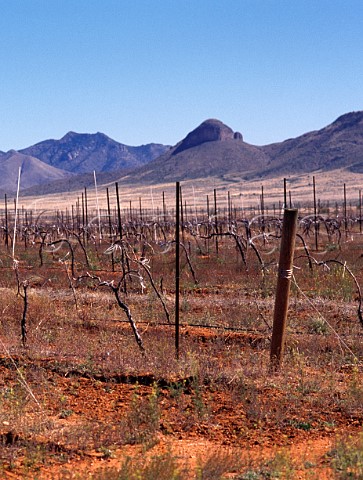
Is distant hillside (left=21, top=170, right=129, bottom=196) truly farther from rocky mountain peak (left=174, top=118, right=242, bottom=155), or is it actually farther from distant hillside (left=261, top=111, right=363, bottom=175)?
distant hillside (left=261, top=111, right=363, bottom=175)

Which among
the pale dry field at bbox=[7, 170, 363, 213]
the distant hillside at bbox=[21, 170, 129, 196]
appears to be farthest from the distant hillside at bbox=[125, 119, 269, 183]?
the pale dry field at bbox=[7, 170, 363, 213]

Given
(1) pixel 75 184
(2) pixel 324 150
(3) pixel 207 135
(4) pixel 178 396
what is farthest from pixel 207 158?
(4) pixel 178 396

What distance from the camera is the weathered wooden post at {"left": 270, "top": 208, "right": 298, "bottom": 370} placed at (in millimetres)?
8188

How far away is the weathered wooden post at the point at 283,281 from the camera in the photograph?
26.9 ft

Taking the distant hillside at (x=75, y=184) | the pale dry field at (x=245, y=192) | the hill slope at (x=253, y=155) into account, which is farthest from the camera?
the distant hillside at (x=75, y=184)

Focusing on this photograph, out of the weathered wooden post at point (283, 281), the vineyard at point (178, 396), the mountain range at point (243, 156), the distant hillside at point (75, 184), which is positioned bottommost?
the vineyard at point (178, 396)

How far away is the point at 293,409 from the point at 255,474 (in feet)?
5.74

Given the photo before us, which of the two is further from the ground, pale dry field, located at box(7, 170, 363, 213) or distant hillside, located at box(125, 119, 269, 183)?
distant hillside, located at box(125, 119, 269, 183)

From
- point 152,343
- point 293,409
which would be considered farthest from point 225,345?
point 293,409

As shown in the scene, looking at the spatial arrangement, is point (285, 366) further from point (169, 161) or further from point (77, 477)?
point (169, 161)

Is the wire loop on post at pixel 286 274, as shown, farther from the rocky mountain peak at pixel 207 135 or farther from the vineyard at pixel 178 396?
the rocky mountain peak at pixel 207 135

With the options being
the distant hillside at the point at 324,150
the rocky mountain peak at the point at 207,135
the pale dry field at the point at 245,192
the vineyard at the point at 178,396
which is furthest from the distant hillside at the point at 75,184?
the vineyard at the point at 178,396

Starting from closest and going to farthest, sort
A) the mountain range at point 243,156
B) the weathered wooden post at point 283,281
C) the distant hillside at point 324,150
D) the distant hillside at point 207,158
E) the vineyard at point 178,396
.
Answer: the vineyard at point 178,396 → the weathered wooden post at point 283,281 → the distant hillside at point 324,150 → the mountain range at point 243,156 → the distant hillside at point 207,158

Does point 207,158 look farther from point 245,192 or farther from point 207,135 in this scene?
point 245,192
